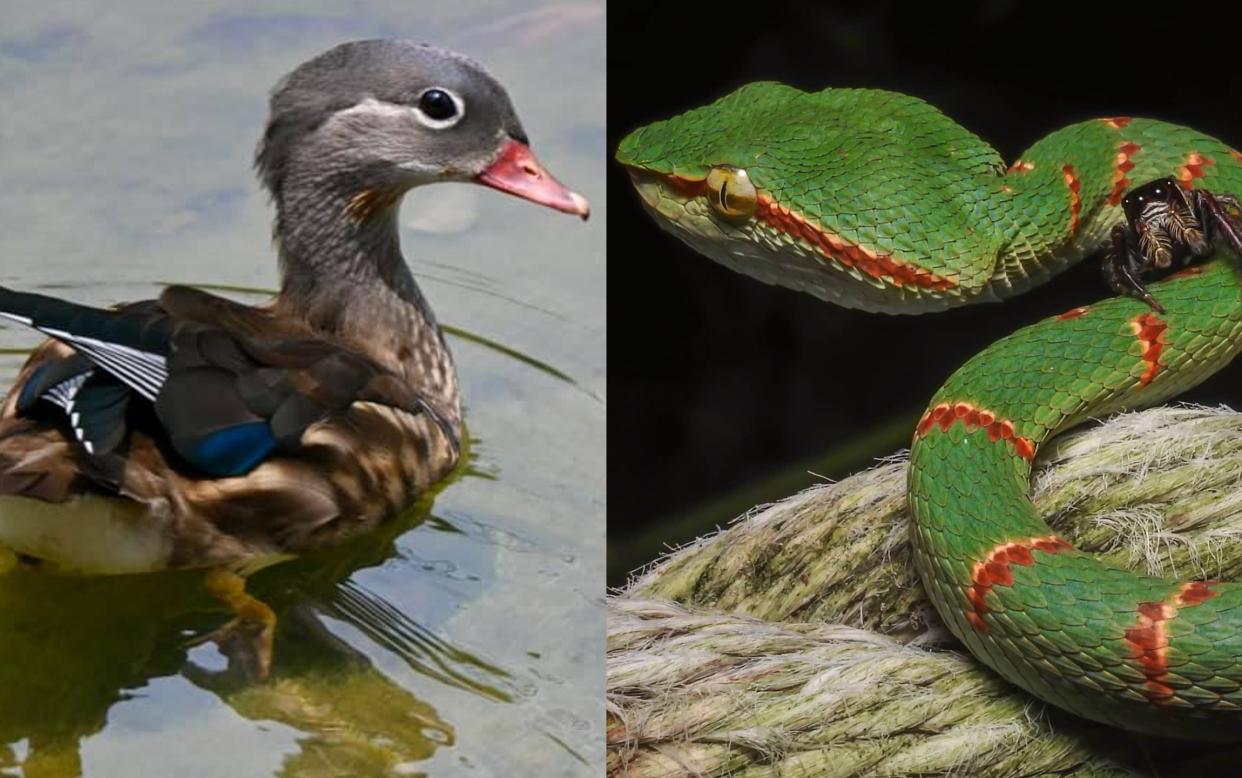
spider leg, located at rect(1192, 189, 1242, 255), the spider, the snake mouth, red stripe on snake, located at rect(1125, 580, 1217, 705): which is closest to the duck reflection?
the snake mouth

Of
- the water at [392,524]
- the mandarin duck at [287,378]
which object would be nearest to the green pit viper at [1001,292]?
the mandarin duck at [287,378]

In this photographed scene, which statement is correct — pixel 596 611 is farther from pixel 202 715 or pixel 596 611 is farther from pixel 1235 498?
pixel 1235 498

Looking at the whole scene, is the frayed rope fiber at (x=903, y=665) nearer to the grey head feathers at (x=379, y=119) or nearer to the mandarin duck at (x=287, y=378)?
the mandarin duck at (x=287, y=378)

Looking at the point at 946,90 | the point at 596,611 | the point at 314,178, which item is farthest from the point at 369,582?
the point at 946,90

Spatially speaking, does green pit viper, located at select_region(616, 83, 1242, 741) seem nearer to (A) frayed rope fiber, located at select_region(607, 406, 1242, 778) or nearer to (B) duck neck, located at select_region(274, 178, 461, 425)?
(A) frayed rope fiber, located at select_region(607, 406, 1242, 778)

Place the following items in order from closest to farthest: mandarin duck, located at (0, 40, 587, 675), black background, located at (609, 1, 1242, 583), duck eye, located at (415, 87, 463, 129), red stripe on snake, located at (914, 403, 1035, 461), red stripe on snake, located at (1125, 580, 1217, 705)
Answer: red stripe on snake, located at (1125, 580, 1217, 705), red stripe on snake, located at (914, 403, 1035, 461), black background, located at (609, 1, 1242, 583), mandarin duck, located at (0, 40, 587, 675), duck eye, located at (415, 87, 463, 129)

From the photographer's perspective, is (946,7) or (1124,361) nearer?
(1124,361)
